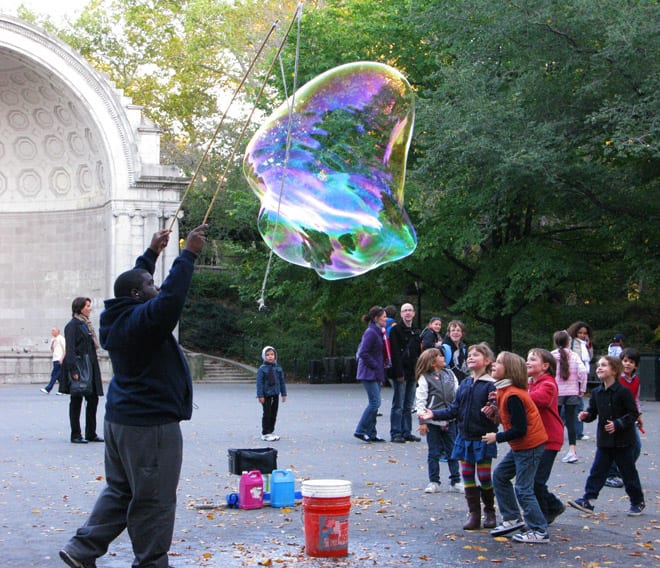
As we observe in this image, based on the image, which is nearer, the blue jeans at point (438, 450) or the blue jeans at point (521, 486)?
the blue jeans at point (521, 486)

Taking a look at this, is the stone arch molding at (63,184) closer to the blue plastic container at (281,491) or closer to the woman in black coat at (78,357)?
the woman in black coat at (78,357)

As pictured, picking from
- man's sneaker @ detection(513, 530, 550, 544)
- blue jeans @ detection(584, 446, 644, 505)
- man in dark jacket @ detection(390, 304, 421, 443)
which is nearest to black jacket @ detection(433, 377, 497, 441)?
man's sneaker @ detection(513, 530, 550, 544)

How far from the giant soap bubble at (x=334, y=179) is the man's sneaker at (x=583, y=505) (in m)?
2.94

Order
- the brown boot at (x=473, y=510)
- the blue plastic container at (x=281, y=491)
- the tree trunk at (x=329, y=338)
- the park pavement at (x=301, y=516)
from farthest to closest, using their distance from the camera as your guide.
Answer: the tree trunk at (x=329, y=338) → the blue plastic container at (x=281, y=491) → the brown boot at (x=473, y=510) → the park pavement at (x=301, y=516)

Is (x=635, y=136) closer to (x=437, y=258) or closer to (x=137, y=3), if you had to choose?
(x=437, y=258)

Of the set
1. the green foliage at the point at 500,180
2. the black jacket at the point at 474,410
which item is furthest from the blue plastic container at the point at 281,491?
the green foliage at the point at 500,180

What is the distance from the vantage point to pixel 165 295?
626 centimetres

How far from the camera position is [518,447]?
8289mm

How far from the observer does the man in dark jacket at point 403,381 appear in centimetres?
1541

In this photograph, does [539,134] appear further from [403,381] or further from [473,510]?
[473,510]

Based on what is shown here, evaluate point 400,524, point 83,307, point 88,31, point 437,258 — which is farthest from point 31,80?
point 400,524

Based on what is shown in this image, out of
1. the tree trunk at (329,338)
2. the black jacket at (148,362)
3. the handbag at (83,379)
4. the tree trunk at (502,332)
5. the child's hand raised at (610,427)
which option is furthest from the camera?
the tree trunk at (329,338)

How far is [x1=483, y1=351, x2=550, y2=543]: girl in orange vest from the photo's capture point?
818cm

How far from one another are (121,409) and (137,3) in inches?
2020
